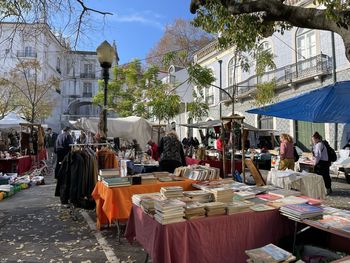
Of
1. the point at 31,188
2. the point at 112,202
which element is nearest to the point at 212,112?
the point at 31,188

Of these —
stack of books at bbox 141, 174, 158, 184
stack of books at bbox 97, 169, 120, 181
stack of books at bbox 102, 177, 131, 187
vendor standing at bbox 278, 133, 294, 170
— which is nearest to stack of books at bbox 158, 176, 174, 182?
stack of books at bbox 141, 174, 158, 184

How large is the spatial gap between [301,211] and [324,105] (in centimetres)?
351

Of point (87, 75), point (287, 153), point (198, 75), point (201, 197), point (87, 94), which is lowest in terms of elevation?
point (201, 197)

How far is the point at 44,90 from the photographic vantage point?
90.0 ft

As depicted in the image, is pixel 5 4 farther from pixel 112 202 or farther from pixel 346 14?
pixel 346 14

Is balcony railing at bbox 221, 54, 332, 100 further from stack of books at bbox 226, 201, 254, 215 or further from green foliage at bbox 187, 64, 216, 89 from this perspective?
stack of books at bbox 226, 201, 254, 215

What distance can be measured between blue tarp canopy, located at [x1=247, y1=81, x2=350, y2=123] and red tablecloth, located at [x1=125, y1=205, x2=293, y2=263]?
10.9 ft

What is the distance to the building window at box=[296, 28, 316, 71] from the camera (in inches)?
711

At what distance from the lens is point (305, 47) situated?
1875 cm

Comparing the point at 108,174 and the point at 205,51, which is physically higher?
the point at 205,51

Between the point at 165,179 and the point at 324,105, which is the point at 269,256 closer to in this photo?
the point at 165,179

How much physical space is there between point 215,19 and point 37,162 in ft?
37.1

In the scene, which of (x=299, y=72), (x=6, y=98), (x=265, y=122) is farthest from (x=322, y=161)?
(x=6, y=98)

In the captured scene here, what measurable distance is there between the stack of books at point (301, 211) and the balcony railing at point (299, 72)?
15.0 meters
